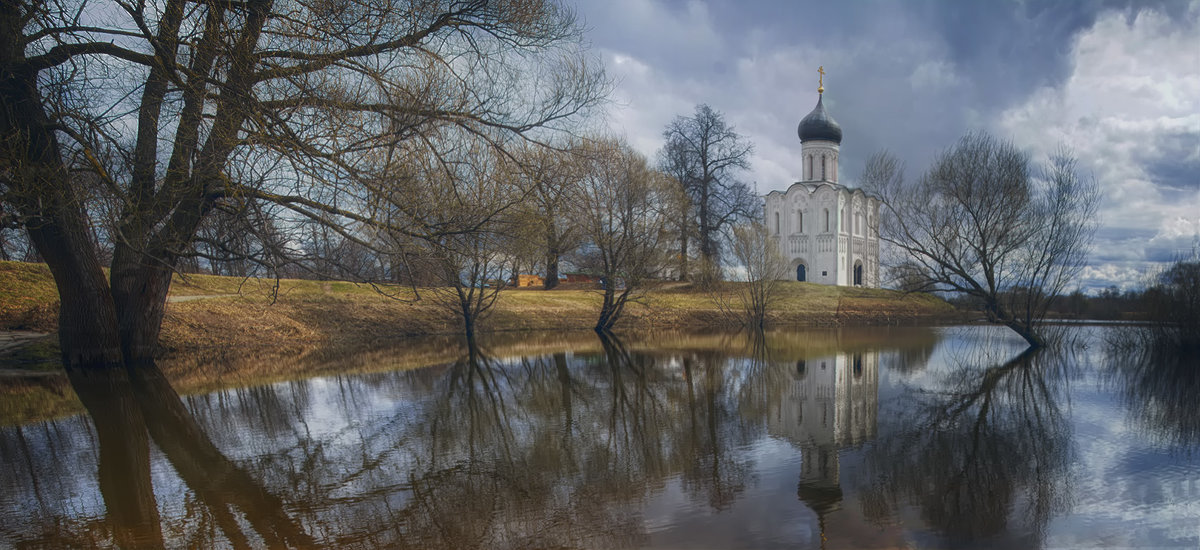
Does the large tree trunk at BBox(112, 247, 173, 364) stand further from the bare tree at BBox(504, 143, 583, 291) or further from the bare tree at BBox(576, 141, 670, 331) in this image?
the bare tree at BBox(576, 141, 670, 331)

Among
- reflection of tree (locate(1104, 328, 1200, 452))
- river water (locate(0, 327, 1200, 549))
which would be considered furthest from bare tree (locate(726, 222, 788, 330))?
river water (locate(0, 327, 1200, 549))

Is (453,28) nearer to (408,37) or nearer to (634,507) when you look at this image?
(408,37)

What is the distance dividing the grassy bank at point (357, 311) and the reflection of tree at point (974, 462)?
7.78 metres

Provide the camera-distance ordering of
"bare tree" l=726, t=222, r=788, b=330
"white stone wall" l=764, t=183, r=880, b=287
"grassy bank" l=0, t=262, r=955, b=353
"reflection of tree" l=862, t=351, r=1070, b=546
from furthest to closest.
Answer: "white stone wall" l=764, t=183, r=880, b=287 → "bare tree" l=726, t=222, r=788, b=330 → "grassy bank" l=0, t=262, r=955, b=353 → "reflection of tree" l=862, t=351, r=1070, b=546

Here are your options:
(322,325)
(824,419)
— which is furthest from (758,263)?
(824,419)

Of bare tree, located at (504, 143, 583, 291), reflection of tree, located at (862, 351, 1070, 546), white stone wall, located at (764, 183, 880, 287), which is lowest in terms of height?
reflection of tree, located at (862, 351, 1070, 546)

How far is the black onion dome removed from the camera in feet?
158

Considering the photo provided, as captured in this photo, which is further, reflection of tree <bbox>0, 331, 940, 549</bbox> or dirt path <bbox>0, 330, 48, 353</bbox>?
dirt path <bbox>0, 330, 48, 353</bbox>

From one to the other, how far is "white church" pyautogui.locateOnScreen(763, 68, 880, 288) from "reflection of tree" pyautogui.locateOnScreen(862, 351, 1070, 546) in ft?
128

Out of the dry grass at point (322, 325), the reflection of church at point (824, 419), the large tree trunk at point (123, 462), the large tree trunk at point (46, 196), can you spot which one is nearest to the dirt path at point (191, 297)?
the dry grass at point (322, 325)

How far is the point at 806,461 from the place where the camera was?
5.41 metres

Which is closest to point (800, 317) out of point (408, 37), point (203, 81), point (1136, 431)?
point (1136, 431)

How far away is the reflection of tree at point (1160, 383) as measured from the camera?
22.8ft

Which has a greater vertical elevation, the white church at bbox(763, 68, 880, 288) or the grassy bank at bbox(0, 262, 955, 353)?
the white church at bbox(763, 68, 880, 288)
